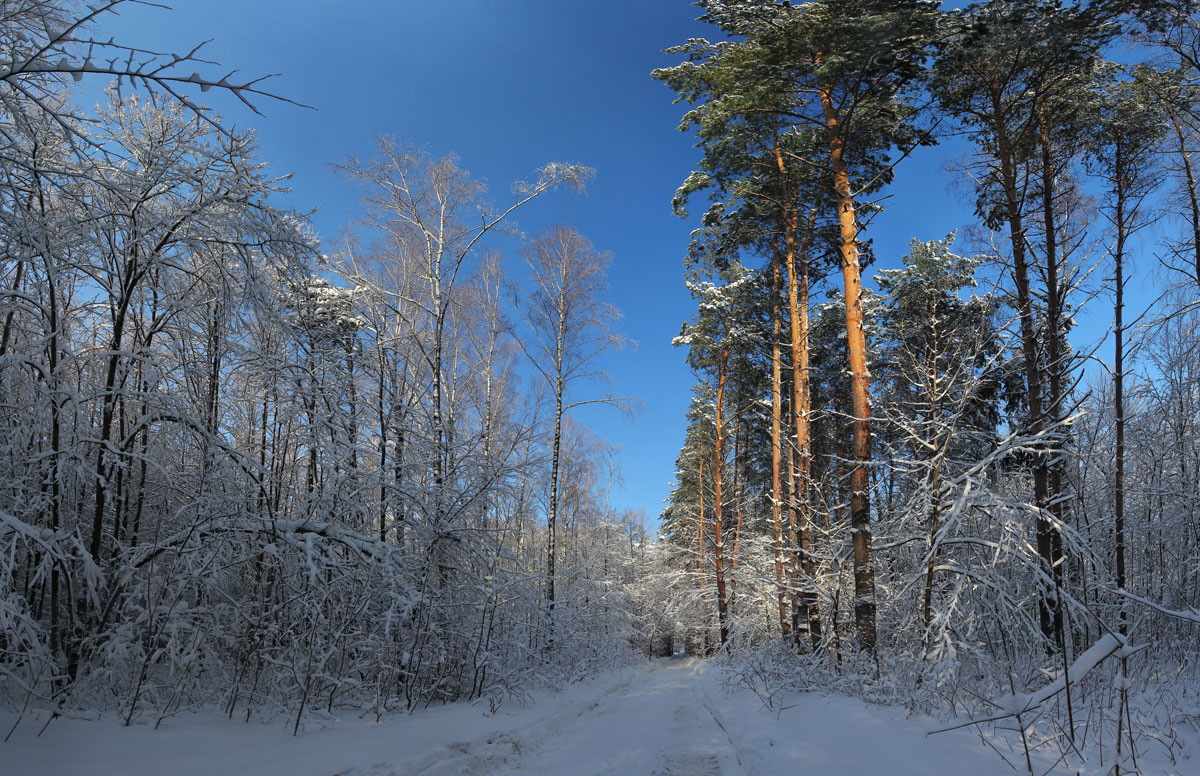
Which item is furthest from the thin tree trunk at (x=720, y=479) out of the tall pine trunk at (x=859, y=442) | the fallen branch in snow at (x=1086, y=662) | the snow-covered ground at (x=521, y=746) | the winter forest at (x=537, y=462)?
the fallen branch in snow at (x=1086, y=662)

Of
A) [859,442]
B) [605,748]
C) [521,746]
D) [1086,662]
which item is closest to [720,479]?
[859,442]

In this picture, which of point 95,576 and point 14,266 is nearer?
point 95,576

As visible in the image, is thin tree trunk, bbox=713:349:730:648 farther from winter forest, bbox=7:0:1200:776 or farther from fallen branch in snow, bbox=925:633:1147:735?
fallen branch in snow, bbox=925:633:1147:735

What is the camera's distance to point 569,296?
1595 centimetres

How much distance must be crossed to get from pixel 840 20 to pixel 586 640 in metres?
14.9

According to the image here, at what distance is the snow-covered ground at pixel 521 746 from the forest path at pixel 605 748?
0.02 metres

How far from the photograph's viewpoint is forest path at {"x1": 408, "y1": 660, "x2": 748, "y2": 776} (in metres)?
5.11

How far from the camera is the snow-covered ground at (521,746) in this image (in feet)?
12.6

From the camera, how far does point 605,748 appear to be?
6168 mm

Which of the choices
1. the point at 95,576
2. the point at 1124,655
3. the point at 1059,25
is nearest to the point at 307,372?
the point at 95,576

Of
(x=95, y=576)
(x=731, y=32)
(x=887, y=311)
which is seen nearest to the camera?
(x=95, y=576)

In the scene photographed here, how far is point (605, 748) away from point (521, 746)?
3.03 ft

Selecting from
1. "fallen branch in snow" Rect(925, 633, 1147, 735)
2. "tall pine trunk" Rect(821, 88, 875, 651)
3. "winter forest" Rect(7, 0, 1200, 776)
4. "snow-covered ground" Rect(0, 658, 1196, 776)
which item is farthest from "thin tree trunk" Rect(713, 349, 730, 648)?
"fallen branch in snow" Rect(925, 633, 1147, 735)

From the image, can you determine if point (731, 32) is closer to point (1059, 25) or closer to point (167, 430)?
point (1059, 25)
